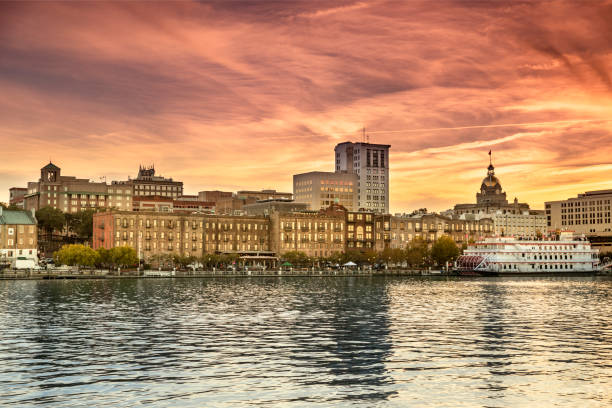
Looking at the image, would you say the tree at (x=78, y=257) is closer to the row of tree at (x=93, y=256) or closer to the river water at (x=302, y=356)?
the row of tree at (x=93, y=256)

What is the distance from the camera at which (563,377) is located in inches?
1565

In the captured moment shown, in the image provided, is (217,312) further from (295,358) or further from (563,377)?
(563,377)

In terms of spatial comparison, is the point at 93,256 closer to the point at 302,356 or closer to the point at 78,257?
the point at 78,257

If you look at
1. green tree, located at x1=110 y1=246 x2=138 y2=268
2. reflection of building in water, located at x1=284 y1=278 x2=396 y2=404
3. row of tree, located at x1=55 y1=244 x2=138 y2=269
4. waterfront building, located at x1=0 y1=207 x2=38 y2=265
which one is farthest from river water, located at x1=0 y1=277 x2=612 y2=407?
waterfront building, located at x1=0 y1=207 x2=38 y2=265

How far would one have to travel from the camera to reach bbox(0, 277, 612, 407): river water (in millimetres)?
35094

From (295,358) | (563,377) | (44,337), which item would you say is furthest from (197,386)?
(44,337)

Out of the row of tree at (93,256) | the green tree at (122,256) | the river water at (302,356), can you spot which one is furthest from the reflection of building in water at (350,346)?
the row of tree at (93,256)

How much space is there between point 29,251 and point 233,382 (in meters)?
165

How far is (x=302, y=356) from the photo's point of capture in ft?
152

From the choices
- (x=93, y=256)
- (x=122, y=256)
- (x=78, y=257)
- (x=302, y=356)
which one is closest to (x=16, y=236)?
(x=78, y=257)

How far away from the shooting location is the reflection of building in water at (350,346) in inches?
1469

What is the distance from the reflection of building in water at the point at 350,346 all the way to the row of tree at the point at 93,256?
98.0m

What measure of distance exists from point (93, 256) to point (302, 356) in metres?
140

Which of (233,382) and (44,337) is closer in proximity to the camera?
(233,382)
